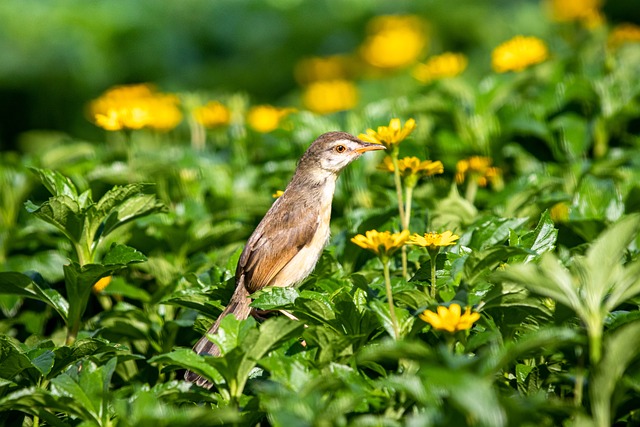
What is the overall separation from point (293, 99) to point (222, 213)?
475 centimetres

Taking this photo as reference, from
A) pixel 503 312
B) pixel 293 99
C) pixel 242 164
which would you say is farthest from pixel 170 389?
pixel 293 99

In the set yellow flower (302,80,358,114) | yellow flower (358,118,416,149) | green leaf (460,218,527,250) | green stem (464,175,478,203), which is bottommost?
yellow flower (302,80,358,114)

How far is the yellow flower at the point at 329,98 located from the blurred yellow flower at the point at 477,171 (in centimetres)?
303

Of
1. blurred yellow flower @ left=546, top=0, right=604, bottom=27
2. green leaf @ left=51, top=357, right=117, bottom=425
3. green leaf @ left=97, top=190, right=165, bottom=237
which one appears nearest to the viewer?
green leaf @ left=51, top=357, right=117, bottom=425

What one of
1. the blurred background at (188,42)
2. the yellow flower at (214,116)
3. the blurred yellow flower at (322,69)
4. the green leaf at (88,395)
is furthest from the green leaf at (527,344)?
the blurred yellow flower at (322,69)

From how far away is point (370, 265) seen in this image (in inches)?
150

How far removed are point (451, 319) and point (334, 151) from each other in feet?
6.07

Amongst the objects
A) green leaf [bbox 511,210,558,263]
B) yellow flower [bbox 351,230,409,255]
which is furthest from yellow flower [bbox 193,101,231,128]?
yellow flower [bbox 351,230,409,255]

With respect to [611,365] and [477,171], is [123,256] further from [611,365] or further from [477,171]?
[477,171]

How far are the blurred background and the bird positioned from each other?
448 cm

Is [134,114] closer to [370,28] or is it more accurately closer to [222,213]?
[222,213]

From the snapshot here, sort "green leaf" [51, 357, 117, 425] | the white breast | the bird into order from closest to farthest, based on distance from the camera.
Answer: "green leaf" [51, 357, 117, 425] → the bird → the white breast

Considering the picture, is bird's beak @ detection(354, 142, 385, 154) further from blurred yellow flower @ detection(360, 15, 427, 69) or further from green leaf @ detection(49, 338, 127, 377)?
blurred yellow flower @ detection(360, 15, 427, 69)

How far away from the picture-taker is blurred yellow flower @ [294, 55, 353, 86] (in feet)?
29.4
